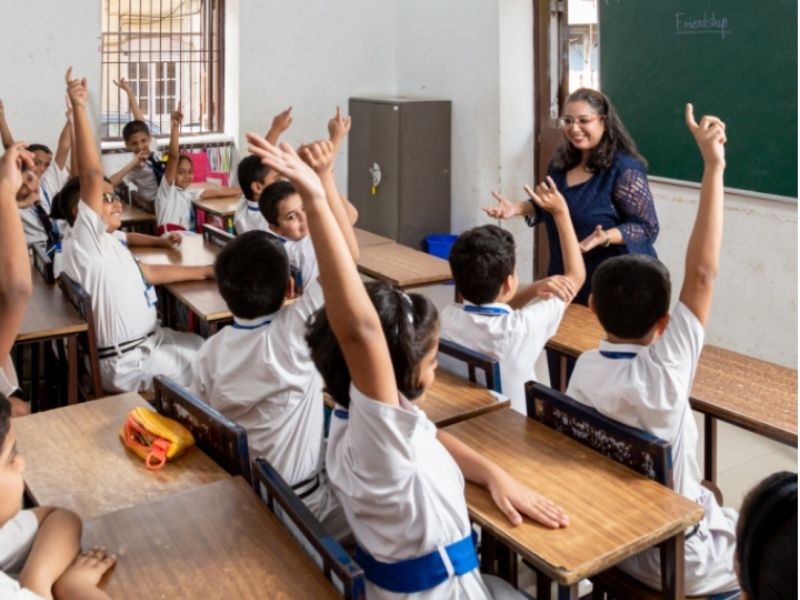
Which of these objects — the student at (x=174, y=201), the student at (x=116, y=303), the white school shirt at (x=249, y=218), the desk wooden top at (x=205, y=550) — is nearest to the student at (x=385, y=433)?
the desk wooden top at (x=205, y=550)

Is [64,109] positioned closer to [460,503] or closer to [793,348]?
[793,348]

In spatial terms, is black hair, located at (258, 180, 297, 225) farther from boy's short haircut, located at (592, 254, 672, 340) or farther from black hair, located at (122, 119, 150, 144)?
black hair, located at (122, 119, 150, 144)

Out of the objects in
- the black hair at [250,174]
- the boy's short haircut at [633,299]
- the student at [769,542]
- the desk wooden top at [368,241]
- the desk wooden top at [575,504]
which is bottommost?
the desk wooden top at [575,504]

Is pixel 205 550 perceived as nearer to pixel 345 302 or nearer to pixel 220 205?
pixel 345 302

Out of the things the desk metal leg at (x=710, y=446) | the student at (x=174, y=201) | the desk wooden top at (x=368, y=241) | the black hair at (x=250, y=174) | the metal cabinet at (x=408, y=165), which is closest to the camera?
the desk metal leg at (x=710, y=446)

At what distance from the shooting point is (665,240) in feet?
16.0

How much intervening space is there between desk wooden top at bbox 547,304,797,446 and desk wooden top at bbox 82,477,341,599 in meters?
1.19

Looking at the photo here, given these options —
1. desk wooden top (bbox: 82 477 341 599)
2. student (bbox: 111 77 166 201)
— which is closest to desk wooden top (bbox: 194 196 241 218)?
student (bbox: 111 77 166 201)

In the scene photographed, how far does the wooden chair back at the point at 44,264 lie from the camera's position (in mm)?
3605

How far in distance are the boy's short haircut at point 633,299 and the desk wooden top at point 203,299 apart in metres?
1.44

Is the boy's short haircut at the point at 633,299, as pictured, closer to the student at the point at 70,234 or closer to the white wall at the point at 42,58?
the student at the point at 70,234

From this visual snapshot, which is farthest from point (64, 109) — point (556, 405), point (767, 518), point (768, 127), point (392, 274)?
point (767, 518)

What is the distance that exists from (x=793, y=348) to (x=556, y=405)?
2.66 metres

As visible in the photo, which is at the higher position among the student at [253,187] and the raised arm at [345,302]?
the student at [253,187]
